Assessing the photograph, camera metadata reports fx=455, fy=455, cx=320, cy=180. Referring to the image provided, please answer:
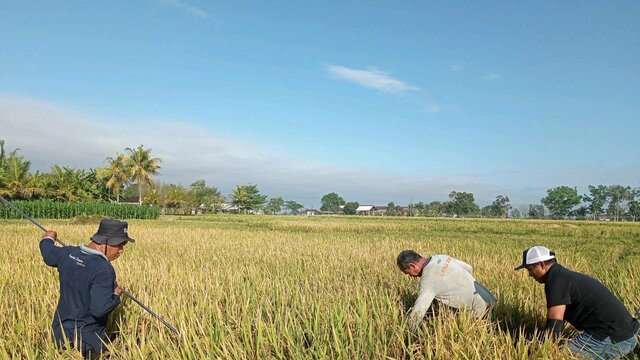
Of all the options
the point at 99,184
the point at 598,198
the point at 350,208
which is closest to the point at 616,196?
the point at 598,198

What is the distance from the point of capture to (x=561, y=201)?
288ft

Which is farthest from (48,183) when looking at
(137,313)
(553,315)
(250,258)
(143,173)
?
(553,315)

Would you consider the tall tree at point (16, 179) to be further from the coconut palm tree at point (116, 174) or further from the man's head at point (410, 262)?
the man's head at point (410, 262)

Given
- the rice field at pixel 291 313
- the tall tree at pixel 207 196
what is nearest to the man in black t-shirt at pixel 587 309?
the rice field at pixel 291 313

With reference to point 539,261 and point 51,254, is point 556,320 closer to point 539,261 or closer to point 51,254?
point 539,261

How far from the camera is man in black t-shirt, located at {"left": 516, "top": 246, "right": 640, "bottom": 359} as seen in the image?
133 inches

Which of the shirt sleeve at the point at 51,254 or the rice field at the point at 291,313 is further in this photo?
the shirt sleeve at the point at 51,254

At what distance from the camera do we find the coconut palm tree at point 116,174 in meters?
48.9

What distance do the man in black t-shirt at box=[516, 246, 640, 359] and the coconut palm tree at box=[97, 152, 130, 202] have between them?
5063 cm

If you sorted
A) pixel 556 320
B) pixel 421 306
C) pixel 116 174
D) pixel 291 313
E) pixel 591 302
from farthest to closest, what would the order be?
pixel 116 174 < pixel 291 313 < pixel 421 306 < pixel 591 302 < pixel 556 320

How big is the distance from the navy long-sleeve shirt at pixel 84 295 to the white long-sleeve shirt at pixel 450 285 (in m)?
2.46

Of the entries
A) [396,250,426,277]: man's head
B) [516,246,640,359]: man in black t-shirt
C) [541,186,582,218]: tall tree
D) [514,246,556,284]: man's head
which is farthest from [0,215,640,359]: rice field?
[541,186,582,218]: tall tree

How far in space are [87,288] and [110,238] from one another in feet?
1.24

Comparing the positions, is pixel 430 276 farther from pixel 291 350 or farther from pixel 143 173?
pixel 143 173
